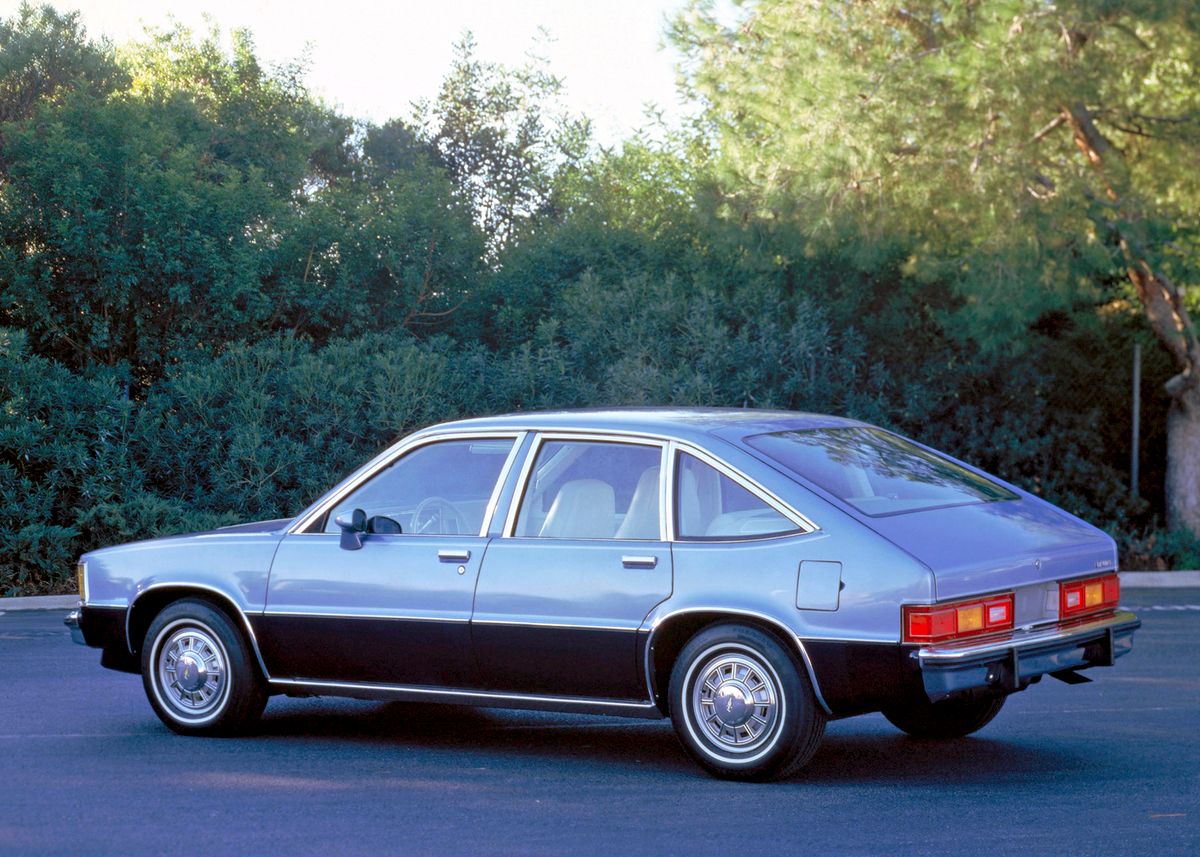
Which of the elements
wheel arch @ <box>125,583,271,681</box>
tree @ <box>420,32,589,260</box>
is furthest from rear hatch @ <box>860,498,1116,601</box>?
tree @ <box>420,32,589,260</box>

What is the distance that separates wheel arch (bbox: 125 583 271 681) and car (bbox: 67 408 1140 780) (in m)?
0.01

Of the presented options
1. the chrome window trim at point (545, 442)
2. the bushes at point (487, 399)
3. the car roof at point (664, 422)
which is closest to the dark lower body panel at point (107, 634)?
the car roof at point (664, 422)

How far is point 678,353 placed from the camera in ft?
67.9

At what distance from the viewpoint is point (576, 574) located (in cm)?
753

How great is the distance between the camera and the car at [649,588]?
693 centimetres

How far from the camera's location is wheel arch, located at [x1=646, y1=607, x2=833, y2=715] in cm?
698

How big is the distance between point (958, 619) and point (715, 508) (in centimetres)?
119

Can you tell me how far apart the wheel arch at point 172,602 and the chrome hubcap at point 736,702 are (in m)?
2.33

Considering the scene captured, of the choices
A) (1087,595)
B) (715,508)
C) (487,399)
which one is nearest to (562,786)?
(715,508)

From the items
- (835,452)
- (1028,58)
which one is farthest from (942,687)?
(1028,58)

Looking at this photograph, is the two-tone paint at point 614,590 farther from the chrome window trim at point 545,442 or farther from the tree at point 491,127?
the tree at point 491,127

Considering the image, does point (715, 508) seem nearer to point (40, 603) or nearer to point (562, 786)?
point (562, 786)

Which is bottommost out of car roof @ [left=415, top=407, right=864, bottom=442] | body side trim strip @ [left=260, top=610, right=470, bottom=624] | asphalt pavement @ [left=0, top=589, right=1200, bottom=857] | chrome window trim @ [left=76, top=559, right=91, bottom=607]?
asphalt pavement @ [left=0, top=589, right=1200, bottom=857]

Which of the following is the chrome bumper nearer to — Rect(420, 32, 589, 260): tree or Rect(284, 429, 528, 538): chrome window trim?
Rect(284, 429, 528, 538): chrome window trim
